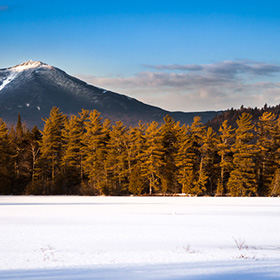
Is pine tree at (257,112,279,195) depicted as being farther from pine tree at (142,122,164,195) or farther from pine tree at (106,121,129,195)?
pine tree at (106,121,129,195)

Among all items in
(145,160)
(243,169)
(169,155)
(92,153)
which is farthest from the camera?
(169,155)

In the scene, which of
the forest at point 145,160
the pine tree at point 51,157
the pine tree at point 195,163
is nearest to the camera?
the forest at point 145,160

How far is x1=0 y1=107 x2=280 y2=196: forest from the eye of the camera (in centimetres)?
5450

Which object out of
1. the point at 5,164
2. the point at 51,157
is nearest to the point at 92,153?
the point at 51,157

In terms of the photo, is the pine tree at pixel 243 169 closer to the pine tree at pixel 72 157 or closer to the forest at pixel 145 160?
the forest at pixel 145 160

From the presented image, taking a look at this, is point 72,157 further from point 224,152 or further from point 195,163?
point 224,152

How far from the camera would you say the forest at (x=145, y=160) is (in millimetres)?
54500

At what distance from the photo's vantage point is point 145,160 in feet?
187

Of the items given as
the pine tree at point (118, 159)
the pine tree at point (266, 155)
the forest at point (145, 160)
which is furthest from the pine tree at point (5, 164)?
the pine tree at point (266, 155)

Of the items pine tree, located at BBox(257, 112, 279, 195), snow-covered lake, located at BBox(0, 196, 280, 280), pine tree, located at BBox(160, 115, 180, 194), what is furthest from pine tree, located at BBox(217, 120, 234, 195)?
snow-covered lake, located at BBox(0, 196, 280, 280)

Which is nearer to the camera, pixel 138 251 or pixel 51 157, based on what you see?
pixel 138 251

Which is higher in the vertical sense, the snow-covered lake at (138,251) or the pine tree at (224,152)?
the pine tree at (224,152)

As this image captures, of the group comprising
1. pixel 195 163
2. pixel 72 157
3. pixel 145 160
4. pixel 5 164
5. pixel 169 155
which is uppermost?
pixel 169 155

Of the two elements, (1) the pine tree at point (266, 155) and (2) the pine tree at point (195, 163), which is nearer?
(1) the pine tree at point (266, 155)
